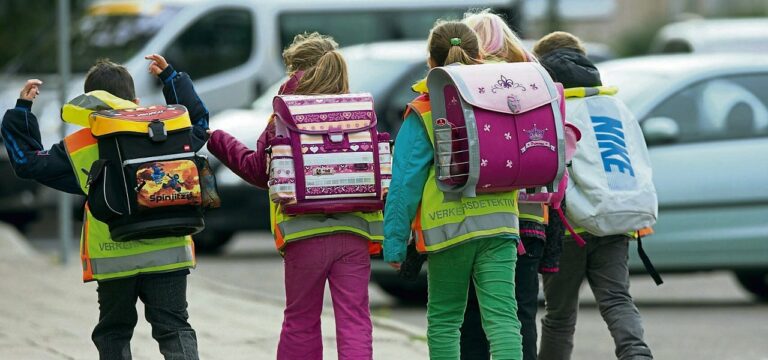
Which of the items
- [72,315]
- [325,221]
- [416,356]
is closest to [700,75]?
[416,356]

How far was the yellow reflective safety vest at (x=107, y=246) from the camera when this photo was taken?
6.14 m

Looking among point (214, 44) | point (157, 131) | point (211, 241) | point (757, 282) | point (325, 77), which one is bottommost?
point (211, 241)

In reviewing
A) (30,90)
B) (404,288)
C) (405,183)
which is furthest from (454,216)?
(404,288)

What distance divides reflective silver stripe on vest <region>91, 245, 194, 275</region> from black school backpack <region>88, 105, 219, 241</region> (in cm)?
11

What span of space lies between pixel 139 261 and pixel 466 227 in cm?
123

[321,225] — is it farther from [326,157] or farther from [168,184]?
[168,184]

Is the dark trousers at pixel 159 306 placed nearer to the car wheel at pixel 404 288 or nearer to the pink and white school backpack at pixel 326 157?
the pink and white school backpack at pixel 326 157

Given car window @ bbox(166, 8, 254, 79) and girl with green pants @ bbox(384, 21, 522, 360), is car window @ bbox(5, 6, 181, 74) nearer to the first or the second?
car window @ bbox(166, 8, 254, 79)

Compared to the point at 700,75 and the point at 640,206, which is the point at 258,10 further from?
the point at 640,206

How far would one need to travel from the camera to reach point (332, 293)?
625 centimetres

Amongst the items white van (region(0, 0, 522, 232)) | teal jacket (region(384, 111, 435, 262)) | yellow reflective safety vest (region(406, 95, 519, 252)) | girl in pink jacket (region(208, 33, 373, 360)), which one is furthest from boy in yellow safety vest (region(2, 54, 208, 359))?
white van (region(0, 0, 522, 232))

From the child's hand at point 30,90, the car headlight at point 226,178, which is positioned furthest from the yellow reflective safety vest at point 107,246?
the car headlight at point 226,178

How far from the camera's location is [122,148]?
19.9ft

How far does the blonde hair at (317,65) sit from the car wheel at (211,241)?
8.34 metres
